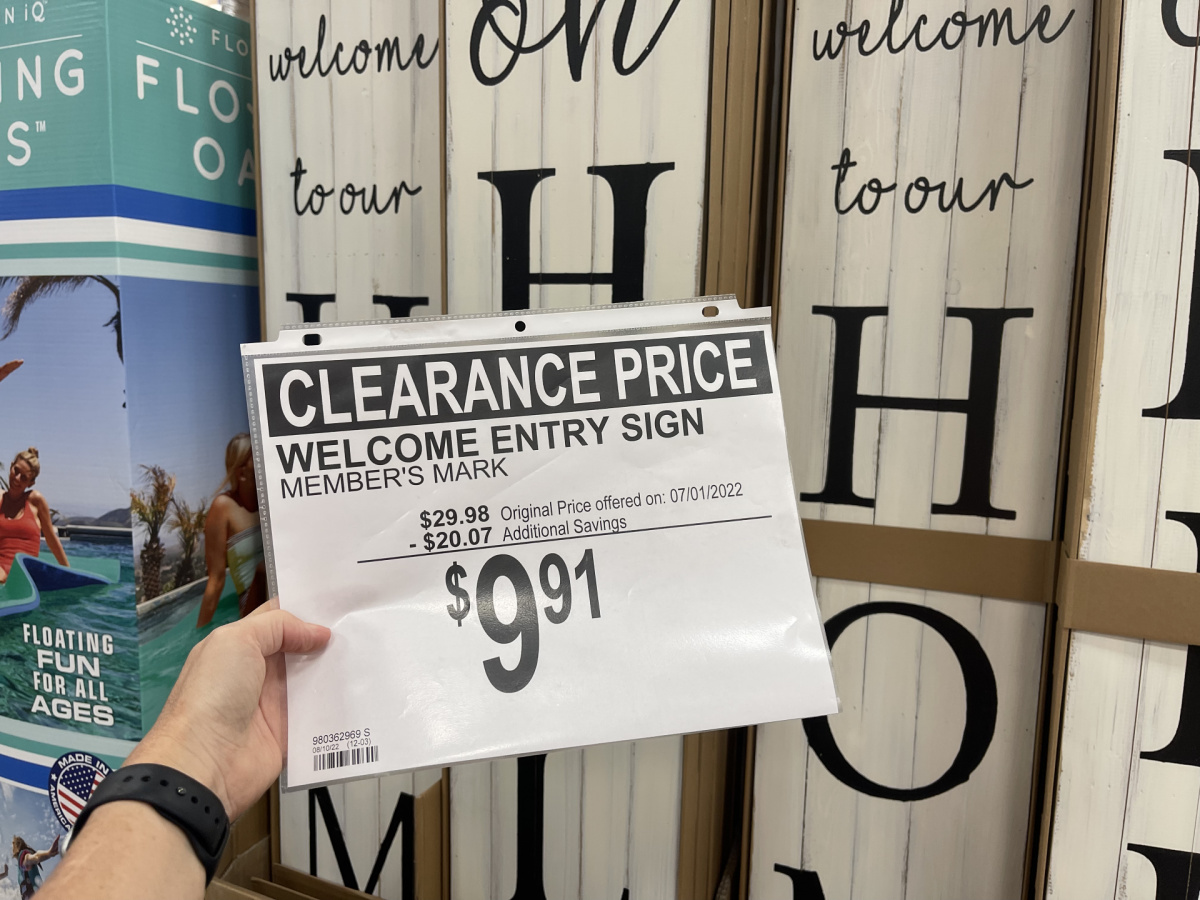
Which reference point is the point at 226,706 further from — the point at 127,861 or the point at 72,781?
the point at 72,781

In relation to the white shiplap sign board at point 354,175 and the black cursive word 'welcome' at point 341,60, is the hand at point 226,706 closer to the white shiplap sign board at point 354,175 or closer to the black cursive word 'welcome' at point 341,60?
the white shiplap sign board at point 354,175

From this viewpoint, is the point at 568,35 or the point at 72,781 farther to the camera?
the point at 72,781

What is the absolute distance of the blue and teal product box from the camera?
1.05 m

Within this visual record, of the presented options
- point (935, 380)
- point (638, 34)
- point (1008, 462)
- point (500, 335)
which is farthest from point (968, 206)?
point (500, 335)

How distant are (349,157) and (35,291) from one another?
0.49 m

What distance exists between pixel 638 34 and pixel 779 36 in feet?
1.04

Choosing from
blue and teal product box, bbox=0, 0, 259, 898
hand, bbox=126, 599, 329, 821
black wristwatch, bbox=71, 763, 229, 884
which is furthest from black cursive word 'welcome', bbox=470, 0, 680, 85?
black wristwatch, bbox=71, 763, 229, 884

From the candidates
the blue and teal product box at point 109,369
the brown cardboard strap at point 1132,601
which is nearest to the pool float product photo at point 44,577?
the blue and teal product box at point 109,369

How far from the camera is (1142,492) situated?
0.83 meters

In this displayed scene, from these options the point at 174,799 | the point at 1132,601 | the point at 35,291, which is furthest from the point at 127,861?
the point at 1132,601

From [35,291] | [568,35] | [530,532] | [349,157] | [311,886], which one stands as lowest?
[311,886]

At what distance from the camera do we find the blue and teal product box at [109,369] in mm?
1055

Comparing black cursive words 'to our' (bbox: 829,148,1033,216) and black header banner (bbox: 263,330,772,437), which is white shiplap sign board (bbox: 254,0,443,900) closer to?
black header banner (bbox: 263,330,772,437)

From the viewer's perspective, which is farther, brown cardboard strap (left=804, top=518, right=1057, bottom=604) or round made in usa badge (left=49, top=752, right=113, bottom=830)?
round made in usa badge (left=49, top=752, right=113, bottom=830)
